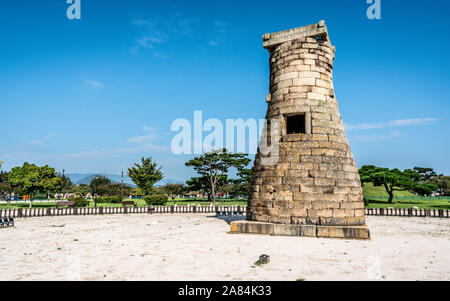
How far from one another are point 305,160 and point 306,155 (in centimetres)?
23

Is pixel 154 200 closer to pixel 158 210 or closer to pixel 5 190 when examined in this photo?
pixel 158 210

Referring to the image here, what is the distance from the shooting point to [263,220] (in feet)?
40.9

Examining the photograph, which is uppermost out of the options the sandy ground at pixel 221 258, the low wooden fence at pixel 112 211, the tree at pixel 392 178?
the tree at pixel 392 178

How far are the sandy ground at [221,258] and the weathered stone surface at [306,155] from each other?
134 centimetres

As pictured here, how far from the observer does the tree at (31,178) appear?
29641mm

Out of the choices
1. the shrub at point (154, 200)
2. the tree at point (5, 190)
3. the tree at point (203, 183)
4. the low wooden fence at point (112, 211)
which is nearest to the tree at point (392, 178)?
the low wooden fence at point (112, 211)

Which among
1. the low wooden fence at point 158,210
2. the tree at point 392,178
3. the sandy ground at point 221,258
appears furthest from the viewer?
the tree at point 392,178

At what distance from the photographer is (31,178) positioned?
98.5 feet

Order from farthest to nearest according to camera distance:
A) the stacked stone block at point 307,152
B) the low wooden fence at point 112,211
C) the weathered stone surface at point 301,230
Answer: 1. the low wooden fence at point 112,211
2. the stacked stone block at point 307,152
3. the weathered stone surface at point 301,230

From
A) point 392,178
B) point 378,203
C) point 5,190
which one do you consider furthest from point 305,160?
point 5,190

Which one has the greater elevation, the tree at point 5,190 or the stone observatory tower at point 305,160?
the stone observatory tower at point 305,160

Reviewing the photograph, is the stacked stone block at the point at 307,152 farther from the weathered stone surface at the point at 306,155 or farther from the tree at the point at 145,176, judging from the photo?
the tree at the point at 145,176

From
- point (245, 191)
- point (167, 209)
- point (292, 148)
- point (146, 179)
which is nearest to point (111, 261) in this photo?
point (292, 148)
